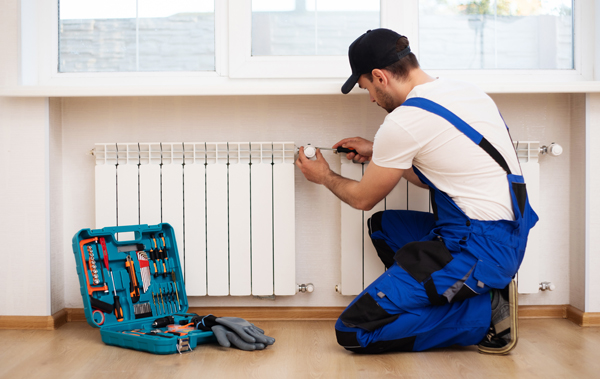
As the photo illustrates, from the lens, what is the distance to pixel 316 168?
1.70 m

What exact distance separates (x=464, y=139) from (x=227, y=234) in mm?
959

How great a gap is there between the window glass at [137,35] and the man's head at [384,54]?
0.75m

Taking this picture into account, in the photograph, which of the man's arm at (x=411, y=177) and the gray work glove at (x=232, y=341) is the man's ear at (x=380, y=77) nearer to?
the man's arm at (x=411, y=177)

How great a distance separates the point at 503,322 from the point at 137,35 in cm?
180

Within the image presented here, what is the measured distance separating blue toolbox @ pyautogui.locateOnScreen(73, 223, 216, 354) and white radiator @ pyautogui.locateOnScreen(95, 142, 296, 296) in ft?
0.23

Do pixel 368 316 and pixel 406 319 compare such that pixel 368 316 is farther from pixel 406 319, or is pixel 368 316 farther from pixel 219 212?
pixel 219 212

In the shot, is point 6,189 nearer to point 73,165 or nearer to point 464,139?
point 73,165

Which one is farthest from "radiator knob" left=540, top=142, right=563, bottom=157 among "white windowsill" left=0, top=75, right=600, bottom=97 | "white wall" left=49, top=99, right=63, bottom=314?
"white wall" left=49, top=99, right=63, bottom=314

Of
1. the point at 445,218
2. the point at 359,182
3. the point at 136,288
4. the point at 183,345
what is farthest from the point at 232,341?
the point at 445,218

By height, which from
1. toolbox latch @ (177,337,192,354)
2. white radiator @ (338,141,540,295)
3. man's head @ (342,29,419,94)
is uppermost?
man's head @ (342,29,419,94)

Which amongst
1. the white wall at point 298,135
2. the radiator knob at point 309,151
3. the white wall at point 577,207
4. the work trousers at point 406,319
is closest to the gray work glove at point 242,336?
the work trousers at point 406,319

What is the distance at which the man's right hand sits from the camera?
1759mm

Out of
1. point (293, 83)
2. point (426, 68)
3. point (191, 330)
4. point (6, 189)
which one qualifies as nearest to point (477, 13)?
point (426, 68)

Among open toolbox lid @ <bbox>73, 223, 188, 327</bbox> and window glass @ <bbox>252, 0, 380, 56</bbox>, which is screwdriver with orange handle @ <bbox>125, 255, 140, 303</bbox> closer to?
open toolbox lid @ <bbox>73, 223, 188, 327</bbox>
